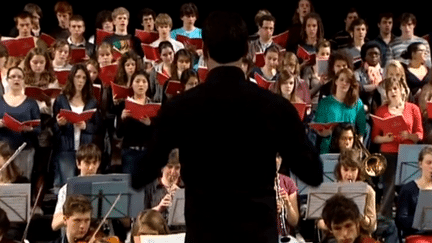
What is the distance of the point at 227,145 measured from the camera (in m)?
3.01

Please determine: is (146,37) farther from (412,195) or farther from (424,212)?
(424,212)

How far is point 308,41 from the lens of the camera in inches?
372

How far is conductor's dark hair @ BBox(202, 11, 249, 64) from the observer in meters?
2.98

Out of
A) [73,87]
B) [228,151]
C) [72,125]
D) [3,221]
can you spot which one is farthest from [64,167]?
[228,151]

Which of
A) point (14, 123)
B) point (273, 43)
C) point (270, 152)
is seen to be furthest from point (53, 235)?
point (270, 152)

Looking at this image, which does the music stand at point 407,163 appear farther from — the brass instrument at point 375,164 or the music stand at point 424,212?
the music stand at point 424,212

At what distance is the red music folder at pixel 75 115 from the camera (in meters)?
7.46

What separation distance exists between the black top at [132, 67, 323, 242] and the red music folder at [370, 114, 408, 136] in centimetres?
466

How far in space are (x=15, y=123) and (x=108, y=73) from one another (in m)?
1.44

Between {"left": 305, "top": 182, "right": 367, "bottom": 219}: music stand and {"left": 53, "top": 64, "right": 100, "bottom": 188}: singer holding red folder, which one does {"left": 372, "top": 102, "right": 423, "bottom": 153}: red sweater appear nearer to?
{"left": 305, "top": 182, "right": 367, "bottom": 219}: music stand

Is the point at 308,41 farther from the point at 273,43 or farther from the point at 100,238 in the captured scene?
the point at 100,238

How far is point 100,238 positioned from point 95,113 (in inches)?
98.3

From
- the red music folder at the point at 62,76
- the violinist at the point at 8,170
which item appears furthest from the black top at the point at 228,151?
the red music folder at the point at 62,76

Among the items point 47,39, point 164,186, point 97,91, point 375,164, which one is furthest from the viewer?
point 47,39
